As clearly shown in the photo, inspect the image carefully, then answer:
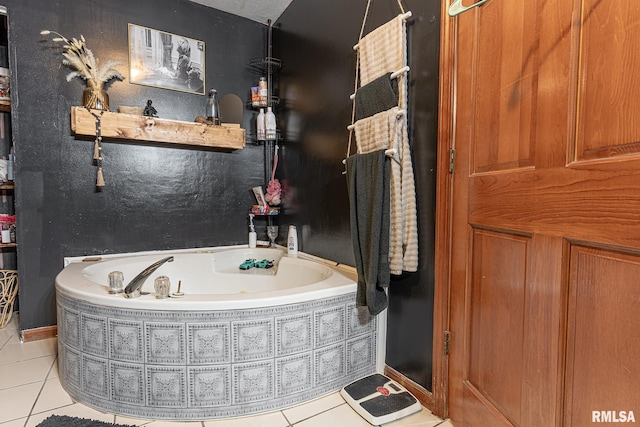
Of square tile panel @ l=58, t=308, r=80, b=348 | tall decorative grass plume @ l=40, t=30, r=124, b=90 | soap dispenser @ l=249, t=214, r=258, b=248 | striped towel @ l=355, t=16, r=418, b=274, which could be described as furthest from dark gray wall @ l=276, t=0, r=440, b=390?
square tile panel @ l=58, t=308, r=80, b=348

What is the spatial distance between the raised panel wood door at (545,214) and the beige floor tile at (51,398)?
1.83m

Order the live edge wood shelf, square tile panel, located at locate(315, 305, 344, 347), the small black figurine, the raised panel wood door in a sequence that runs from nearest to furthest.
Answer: the raised panel wood door < square tile panel, located at locate(315, 305, 344, 347) < the live edge wood shelf < the small black figurine

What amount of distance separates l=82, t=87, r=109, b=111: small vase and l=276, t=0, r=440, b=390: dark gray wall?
4.34 feet

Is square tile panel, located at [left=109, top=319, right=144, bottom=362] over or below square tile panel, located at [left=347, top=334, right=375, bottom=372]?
over

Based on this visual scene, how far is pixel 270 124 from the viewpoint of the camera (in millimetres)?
2754

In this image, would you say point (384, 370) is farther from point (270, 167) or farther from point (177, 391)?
point (270, 167)

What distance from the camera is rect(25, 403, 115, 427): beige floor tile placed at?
4.66ft

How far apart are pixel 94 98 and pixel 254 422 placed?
88.8 inches

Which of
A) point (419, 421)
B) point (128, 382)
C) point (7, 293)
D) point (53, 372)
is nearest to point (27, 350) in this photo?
point (53, 372)

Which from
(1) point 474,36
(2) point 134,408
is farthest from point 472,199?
(2) point 134,408

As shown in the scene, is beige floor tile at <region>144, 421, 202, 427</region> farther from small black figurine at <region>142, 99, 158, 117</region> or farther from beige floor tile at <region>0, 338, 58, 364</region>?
small black figurine at <region>142, 99, 158, 117</region>

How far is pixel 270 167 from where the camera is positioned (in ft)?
9.68

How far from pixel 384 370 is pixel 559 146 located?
4.59 feet

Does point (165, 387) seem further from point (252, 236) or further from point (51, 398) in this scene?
point (252, 236)
